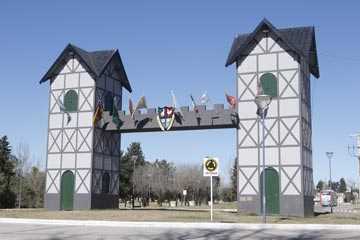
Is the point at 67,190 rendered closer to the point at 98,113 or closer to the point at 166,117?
the point at 98,113

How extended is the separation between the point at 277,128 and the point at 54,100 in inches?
790

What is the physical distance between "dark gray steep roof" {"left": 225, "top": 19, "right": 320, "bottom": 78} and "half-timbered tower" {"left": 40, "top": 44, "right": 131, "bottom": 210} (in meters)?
12.1

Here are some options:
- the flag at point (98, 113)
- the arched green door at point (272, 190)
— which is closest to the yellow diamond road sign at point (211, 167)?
the arched green door at point (272, 190)

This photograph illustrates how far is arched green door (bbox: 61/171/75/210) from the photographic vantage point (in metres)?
43.2

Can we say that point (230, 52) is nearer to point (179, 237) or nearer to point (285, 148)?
point (285, 148)

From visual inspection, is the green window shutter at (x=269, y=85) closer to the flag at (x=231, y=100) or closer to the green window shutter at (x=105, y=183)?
the flag at (x=231, y=100)

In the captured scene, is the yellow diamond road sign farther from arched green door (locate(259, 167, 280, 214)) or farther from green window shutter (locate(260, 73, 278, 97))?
green window shutter (locate(260, 73, 278, 97))

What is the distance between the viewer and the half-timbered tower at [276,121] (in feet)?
120

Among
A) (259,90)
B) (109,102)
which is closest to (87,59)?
(109,102)

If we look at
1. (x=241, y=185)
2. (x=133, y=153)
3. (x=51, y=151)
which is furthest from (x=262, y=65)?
(x=133, y=153)

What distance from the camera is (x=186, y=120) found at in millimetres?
40719

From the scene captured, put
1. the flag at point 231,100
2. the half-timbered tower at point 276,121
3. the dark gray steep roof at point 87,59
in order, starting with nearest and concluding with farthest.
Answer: the half-timbered tower at point 276,121 < the flag at point 231,100 < the dark gray steep roof at point 87,59

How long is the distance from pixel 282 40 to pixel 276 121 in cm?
613

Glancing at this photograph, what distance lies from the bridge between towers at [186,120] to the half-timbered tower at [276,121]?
1.36 meters
